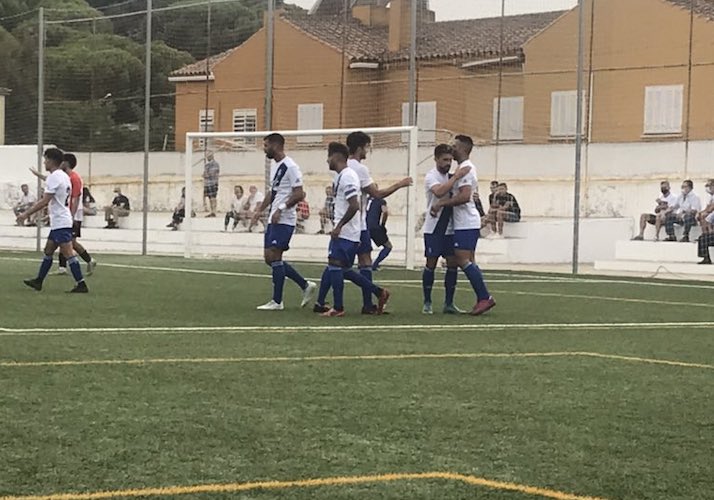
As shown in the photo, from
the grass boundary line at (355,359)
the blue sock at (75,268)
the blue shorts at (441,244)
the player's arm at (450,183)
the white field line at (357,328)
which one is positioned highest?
the player's arm at (450,183)

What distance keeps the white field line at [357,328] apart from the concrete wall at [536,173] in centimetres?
1393

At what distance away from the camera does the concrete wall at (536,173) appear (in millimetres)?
28188

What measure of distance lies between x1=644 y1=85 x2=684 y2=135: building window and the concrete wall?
0.42m

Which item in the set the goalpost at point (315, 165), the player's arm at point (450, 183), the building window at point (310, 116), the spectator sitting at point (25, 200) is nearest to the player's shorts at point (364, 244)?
the player's arm at point (450, 183)

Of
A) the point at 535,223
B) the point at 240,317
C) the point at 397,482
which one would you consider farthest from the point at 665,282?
the point at 397,482

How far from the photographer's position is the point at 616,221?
29844mm

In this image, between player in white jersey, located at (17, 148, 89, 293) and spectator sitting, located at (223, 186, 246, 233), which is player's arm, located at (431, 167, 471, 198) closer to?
player in white jersey, located at (17, 148, 89, 293)

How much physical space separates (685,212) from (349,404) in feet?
67.6

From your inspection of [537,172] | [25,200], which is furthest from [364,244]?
[25,200]

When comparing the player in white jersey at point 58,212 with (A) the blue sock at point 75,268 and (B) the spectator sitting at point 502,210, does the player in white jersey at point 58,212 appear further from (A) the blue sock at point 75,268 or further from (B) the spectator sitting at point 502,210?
(B) the spectator sitting at point 502,210

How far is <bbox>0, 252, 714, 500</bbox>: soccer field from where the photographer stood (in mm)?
5570

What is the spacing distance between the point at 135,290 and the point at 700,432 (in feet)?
37.0

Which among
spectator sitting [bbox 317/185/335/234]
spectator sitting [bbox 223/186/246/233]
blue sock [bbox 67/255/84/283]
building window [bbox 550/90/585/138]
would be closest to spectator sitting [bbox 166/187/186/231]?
spectator sitting [bbox 223/186/246/233]

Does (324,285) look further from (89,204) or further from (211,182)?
(89,204)
